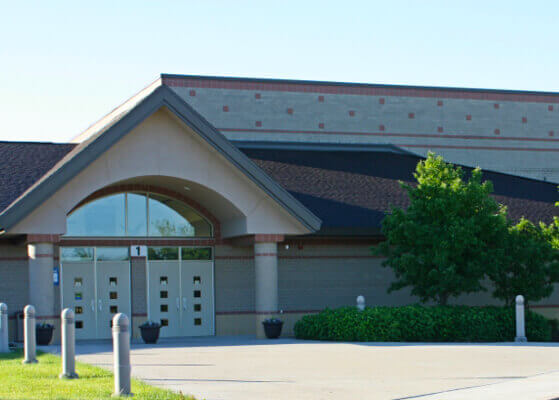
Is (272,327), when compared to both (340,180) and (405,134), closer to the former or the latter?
(340,180)

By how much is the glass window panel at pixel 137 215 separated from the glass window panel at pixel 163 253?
622mm

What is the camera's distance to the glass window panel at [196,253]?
26.6 meters

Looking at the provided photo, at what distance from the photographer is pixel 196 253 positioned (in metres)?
26.7

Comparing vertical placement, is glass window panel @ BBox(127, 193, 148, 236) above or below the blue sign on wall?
above

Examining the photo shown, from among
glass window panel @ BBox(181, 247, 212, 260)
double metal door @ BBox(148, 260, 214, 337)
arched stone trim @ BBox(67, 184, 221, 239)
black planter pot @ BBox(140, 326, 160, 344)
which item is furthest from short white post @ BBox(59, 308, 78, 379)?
glass window panel @ BBox(181, 247, 212, 260)

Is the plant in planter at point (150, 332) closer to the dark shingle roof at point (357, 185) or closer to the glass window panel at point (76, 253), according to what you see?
the glass window panel at point (76, 253)

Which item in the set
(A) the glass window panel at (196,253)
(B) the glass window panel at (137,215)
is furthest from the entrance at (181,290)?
(B) the glass window panel at (137,215)

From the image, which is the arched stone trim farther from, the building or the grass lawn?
the grass lawn

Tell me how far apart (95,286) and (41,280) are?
3.83 meters

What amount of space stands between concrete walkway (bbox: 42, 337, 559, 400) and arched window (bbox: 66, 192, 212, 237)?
17.2ft

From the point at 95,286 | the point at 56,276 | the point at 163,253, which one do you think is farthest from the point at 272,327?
the point at 56,276

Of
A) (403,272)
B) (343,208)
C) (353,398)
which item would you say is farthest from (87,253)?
(353,398)

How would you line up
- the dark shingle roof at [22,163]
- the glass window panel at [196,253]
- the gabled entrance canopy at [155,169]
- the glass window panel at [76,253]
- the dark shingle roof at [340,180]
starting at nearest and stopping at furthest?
the gabled entrance canopy at [155,169]
the dark shingle roof at [22,163]
the dark shingle roof at [340,180]
the glass window panel at [76,253]
the glass window panel at [196,253]

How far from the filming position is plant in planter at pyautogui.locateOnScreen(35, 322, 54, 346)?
2148cm
